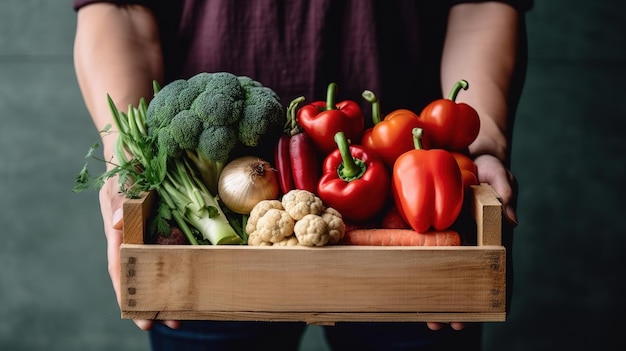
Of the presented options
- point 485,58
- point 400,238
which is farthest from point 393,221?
point 485,58

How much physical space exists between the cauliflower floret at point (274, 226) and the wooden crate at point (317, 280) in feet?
0.09

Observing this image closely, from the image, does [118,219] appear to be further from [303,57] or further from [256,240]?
[303,57]

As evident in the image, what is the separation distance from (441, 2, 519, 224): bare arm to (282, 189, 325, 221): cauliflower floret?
1.63 feet

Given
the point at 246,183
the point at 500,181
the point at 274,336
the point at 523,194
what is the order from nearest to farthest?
the point at 246,183 < the point at 500,181 < the point at 274,336 < the point at 523,194

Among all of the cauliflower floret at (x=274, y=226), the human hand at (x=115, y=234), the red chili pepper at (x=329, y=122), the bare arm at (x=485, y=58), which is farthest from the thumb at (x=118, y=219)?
the bare arm at (x=485, y=58)

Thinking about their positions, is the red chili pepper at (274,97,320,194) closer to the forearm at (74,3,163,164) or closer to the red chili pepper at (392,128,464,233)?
the red chili pepper at (392,128,464,233)

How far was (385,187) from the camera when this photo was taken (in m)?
1.24

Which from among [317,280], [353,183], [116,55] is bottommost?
[317,280]

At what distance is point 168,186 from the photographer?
124cm

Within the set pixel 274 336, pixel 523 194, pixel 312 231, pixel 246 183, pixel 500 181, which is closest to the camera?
pixel 312 231

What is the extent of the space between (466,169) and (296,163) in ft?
0.98

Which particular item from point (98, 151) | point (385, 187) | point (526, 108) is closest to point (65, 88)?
point (98, 151)

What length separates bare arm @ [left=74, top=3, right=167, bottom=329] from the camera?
5.10 ft

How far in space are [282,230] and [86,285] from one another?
2.07 m
